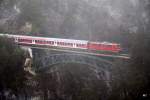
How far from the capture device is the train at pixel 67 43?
23.6 metres

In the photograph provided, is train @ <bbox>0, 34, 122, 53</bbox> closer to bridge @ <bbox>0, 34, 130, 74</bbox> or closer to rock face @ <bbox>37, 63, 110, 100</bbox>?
bridge @ <bbox>0, 34, 130, 74</bbox>

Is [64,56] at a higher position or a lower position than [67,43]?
lower

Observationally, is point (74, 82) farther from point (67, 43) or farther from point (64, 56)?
point (67, 43)

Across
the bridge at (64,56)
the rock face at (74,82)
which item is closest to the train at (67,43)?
the bridge at (64,56)

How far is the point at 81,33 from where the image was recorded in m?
25.0

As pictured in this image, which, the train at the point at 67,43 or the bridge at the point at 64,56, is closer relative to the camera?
the train at the point at 67,43

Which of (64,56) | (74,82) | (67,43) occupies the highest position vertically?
(67,43)

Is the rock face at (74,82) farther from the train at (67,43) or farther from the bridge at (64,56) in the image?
the train at (67,43)

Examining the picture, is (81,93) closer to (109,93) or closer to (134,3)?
(109,93)

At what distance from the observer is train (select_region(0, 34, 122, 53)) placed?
23.6 m

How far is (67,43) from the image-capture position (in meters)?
24.6

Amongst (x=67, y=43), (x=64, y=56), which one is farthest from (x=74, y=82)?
(x=67, y=43)

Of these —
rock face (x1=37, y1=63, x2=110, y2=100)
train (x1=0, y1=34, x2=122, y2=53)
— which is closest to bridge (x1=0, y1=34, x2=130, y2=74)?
train (x1=0, y1=34, x2=122, y2=53)

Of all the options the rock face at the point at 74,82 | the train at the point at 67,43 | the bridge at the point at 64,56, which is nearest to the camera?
the rock face at the point at 74,82
